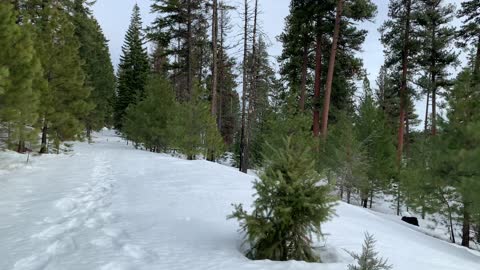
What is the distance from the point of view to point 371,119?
1798 cm

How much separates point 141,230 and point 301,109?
1469 cm

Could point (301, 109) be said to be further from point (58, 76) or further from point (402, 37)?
point (58, 76)

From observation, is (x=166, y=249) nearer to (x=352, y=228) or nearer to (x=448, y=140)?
(x=352, y=228)

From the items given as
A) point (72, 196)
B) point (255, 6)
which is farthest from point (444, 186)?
point (255, 6)

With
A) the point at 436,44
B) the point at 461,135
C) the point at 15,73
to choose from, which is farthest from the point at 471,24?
the point at 15,73

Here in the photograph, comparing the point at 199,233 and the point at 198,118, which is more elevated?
the point at 198,118

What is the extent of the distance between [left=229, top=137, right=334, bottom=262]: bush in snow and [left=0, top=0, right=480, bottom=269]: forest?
18 mm

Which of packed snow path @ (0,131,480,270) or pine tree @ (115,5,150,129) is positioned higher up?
pine tree @ (115,5,150,129)

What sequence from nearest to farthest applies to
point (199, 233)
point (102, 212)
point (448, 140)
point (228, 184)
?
point (199, 233) < point (102, 212) < point (228, 184) < point (448, 140)

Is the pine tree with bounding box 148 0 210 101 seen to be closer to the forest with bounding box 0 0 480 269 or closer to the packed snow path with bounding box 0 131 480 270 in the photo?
the forest with bounding box 0 0 480 269

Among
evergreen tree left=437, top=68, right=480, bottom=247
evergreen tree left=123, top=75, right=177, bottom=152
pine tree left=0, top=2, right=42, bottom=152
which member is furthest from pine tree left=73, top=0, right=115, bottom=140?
evergreen tree left=437, top=68, right=480, bottom=247

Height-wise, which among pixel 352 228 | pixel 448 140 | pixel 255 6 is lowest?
pixel 352 228

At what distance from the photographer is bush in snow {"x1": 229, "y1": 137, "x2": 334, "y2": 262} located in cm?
465

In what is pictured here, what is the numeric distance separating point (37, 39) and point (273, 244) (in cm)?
1536
